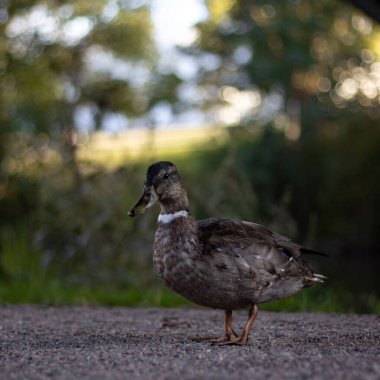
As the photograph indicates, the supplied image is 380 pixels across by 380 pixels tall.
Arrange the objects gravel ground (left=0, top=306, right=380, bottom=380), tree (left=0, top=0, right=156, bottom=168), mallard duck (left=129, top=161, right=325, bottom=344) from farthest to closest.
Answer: tree (left=0, top=0, right=156, bottom=168), mallard duck (left=129, top=161, right=325, bottom=344), gravel ground (left=0, top=306, right=380, bottom=380)

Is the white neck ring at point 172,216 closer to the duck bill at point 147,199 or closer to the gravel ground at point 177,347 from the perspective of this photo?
the duck bill at point 147,199

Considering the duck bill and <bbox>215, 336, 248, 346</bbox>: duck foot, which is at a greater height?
A: the duck bill

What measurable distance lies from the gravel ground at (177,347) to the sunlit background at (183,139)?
1594 mm

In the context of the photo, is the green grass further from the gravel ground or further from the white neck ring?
the white neck ring

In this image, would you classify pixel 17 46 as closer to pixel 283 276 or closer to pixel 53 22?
pixel 53 22

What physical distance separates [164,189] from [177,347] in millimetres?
1110

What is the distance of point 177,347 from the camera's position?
207 inches

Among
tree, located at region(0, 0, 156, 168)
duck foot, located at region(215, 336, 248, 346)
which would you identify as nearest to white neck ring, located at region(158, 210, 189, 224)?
duck foot, located at region(215, 336, 248, 346)

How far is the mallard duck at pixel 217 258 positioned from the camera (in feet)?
17.7

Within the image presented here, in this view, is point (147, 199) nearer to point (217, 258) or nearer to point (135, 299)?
point (217, 258)

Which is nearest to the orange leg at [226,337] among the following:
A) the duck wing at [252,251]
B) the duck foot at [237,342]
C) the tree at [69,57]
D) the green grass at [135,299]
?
the duck foot at [237,342]

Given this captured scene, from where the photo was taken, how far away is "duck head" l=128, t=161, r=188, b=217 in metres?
5.63

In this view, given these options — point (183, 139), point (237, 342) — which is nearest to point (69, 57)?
point (183, 139)

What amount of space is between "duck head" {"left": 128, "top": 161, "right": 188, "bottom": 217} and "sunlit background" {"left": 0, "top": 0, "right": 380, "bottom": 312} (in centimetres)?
347
